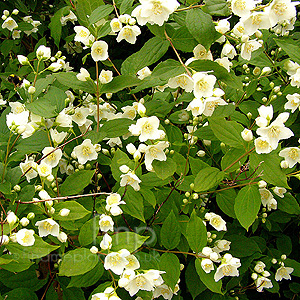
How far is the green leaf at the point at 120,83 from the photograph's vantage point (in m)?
1.46

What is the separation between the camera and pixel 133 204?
145 cm

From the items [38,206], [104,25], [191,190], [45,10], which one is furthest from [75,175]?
[45,10]

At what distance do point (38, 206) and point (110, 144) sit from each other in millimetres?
629

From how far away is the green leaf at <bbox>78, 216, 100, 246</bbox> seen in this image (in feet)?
4.63

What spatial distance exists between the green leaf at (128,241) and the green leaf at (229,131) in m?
0.52

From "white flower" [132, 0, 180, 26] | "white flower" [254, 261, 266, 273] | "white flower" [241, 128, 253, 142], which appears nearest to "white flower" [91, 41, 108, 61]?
"white flower" [132, 0, 180, 26]

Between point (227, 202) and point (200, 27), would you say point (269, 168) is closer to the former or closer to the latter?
point (227, 202)

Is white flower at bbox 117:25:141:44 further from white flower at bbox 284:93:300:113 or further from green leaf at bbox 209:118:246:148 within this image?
white flower at bbox 284:93:300:113

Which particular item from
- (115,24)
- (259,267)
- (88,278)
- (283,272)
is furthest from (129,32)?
(283,272)

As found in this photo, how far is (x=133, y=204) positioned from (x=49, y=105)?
0.57 metres

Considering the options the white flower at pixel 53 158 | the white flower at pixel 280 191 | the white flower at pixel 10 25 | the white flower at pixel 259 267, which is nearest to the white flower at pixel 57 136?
the white flower at pixel 53 158

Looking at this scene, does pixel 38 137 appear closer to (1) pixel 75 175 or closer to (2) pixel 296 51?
(1) pixel 75 175

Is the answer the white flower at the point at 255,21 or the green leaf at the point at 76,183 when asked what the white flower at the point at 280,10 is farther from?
the green leaf at the point at 76,183

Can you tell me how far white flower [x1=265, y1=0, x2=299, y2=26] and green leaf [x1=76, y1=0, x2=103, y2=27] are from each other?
0.77 m
